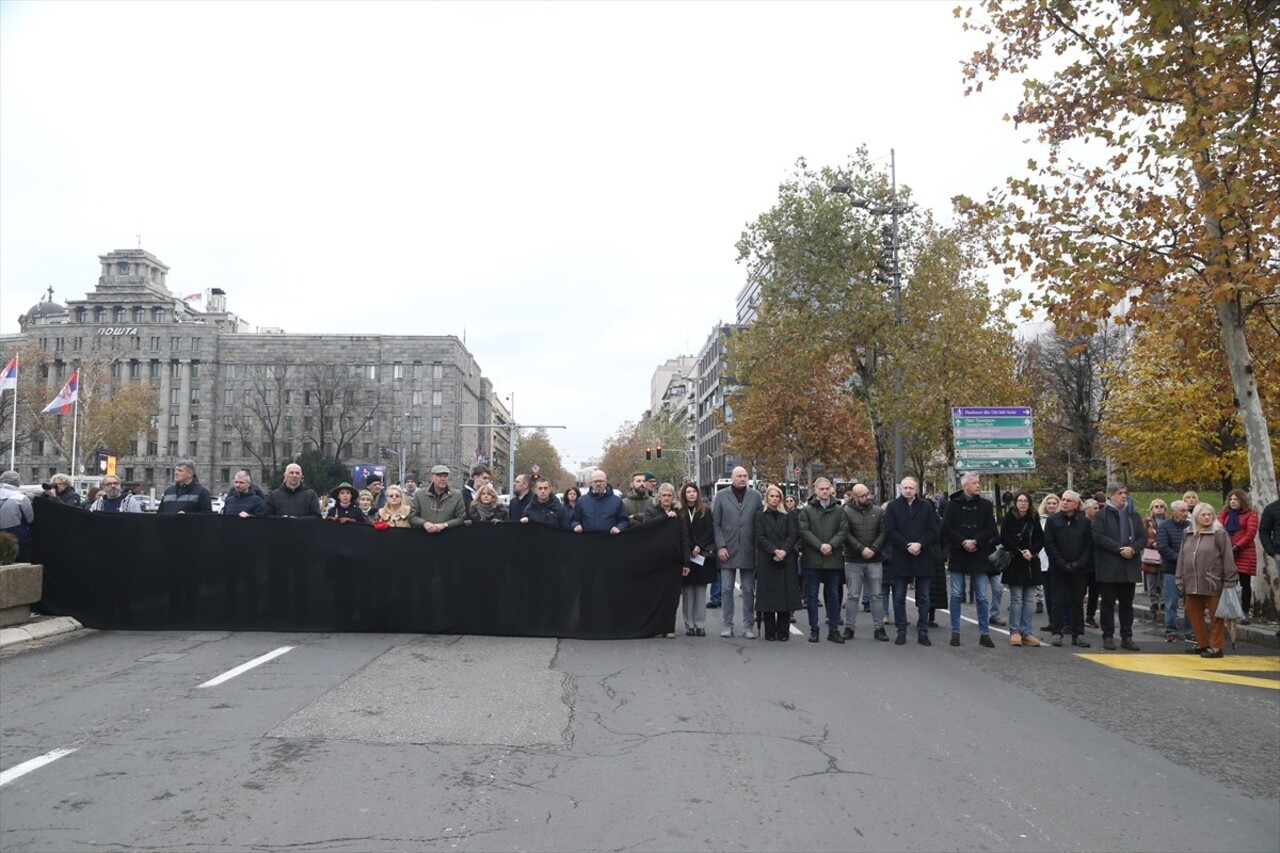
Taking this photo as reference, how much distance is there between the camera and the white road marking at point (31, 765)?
592 cm

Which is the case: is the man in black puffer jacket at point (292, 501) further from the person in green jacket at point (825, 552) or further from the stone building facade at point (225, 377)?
the stone building facade at point (225, 377)

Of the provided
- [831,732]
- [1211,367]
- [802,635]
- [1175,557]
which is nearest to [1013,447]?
[1211,367]

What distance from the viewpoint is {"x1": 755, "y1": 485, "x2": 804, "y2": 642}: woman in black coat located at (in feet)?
40.4

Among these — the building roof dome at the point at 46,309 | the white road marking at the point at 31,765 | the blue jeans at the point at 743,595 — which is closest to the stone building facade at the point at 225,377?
the building roof dome at the point at 46,309

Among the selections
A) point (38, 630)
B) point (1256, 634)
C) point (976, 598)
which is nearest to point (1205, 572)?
point (1256, 634)

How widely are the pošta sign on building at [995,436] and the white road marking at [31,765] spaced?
2154cm

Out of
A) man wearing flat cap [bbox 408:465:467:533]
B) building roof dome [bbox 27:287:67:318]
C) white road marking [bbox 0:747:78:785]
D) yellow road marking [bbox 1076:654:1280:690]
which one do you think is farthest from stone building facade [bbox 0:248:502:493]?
white road marking [bbox 0:747:78:785]

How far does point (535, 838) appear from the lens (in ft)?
16.3

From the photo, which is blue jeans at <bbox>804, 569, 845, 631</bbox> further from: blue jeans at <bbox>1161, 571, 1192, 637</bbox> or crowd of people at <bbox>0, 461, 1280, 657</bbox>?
blue jeans at <bbox>1161, 571, 1192, 637</bbox>

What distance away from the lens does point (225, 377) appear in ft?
405

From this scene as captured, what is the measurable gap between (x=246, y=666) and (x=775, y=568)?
6.16 m

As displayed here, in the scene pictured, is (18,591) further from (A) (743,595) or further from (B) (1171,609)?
(B) (1171,609)

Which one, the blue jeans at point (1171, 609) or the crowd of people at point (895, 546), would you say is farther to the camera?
the blue jeans at point (1171, 609)

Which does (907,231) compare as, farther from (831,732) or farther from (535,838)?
(535,838)
